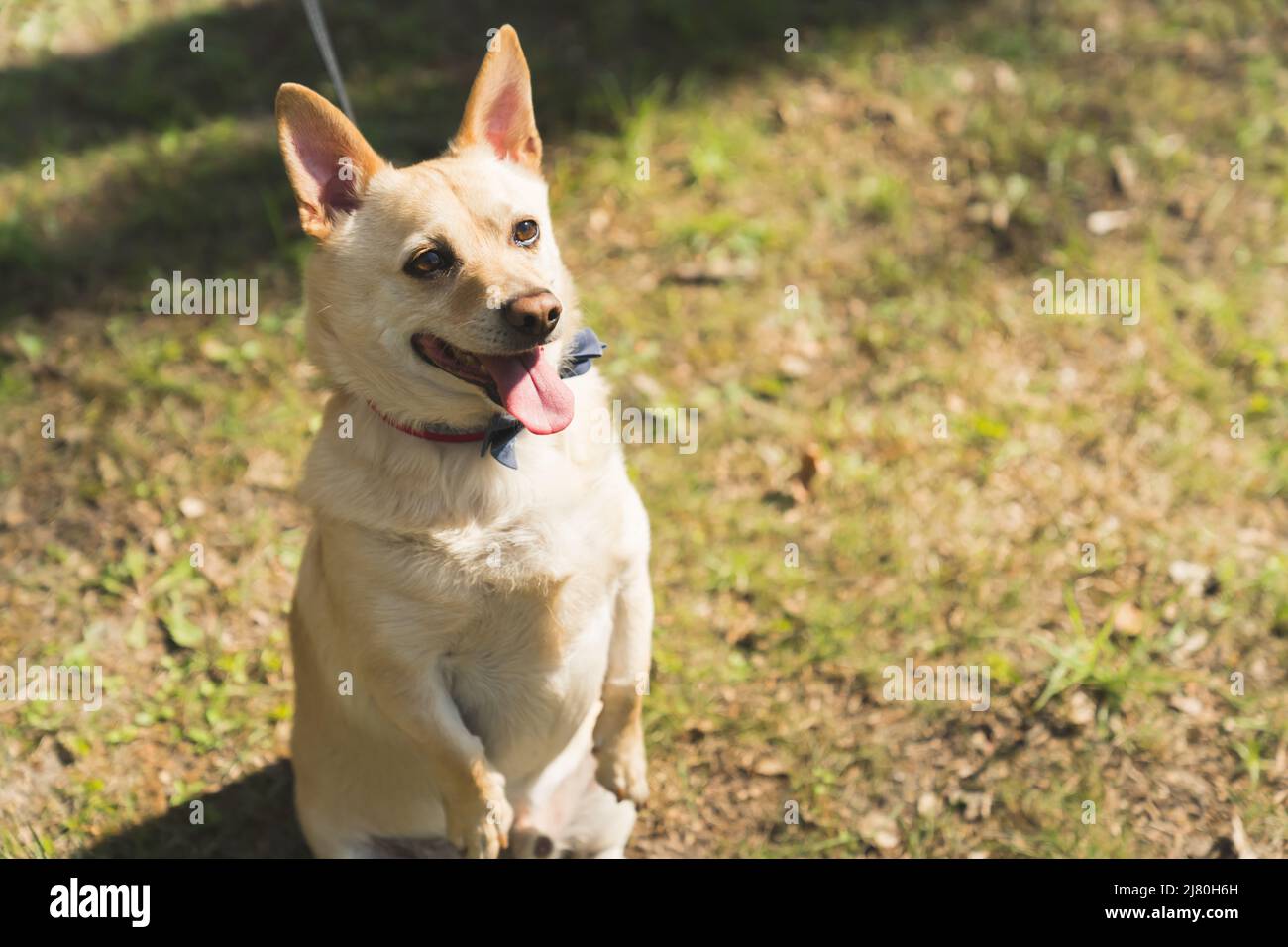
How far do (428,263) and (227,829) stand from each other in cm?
209

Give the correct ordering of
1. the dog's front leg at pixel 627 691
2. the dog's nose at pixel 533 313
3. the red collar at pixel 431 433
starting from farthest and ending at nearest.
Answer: the dog's front leg at pixel 627 691 → the red collar at pixel 431 433 → the dog's nose at pixel 533 313

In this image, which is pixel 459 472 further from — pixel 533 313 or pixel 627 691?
pixel 627 691

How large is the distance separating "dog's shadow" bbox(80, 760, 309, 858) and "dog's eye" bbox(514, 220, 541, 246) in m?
2.06

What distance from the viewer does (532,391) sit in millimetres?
2746

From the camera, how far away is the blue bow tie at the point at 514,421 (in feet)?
9.18

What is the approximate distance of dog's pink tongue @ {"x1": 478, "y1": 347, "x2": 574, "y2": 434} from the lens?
2701 mm

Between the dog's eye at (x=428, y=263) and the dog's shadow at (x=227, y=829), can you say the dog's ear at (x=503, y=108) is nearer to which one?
the dog's eye at (x=428, y=263)

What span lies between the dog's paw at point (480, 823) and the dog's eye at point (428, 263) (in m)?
1.32

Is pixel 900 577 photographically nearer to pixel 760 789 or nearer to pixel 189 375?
pixel 760 789

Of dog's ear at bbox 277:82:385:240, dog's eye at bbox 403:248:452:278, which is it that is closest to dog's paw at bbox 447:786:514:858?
dog's eye at bbox 403:248:452:278

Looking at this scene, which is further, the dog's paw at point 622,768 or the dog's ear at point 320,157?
the dog's paw at point 622,768

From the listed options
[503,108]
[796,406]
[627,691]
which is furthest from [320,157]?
[796,406]

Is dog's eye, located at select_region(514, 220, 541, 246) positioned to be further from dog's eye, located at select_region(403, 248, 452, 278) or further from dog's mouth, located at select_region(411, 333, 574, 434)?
dog's mouth, located at select_region(411, 333, 574, 434)

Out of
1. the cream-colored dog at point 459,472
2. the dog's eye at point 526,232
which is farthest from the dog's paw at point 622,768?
the dog's eye at point 526,232
